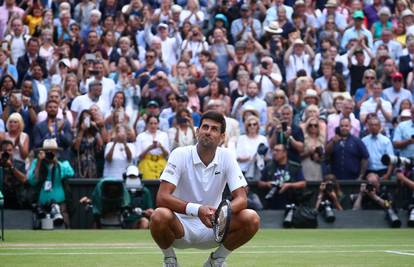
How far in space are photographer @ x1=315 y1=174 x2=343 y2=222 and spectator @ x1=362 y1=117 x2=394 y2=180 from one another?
1.01m

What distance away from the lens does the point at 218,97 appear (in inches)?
881

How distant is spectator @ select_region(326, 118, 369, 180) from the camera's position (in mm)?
21078

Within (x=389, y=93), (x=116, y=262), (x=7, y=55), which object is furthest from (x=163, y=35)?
(x=116, y=262)

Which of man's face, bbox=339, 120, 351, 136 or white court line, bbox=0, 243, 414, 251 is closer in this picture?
white court line, bbox=0, 243, 414, 251

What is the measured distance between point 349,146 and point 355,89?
3.32 m

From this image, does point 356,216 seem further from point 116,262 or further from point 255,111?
point 116,262

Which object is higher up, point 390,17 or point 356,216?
point 390,17

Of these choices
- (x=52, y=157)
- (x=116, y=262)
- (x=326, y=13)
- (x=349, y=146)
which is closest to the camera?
(x=116, y=262)

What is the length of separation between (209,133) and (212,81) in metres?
12.5

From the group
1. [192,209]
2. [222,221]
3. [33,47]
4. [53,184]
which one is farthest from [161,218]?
[33,47]

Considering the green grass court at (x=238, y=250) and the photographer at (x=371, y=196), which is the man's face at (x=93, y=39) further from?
the photographer at (x=371, y=196)

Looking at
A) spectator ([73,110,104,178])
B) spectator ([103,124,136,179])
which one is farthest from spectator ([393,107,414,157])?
spectator ([73,110,104,178])

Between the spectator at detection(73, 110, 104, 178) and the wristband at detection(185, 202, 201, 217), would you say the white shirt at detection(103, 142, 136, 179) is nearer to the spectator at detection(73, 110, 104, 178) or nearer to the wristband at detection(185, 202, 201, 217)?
the spectator at detection(73, 110, 104, 178)

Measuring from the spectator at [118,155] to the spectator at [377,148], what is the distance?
4.51 metres
